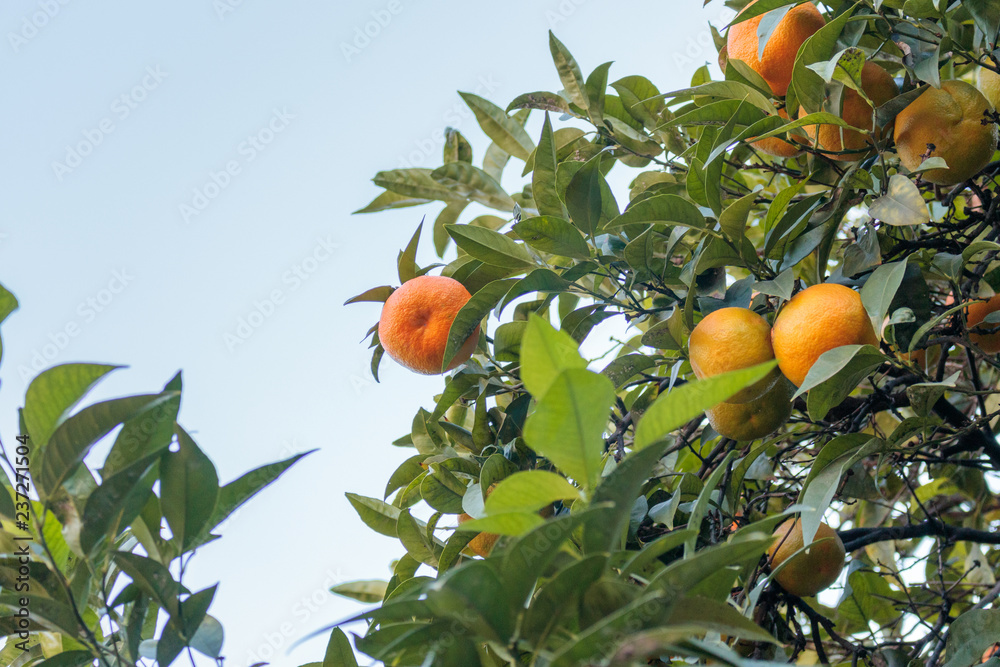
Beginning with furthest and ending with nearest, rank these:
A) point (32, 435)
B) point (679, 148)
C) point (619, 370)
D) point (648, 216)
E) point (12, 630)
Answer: point (679, 148) → point (619, 370) → point (648, 216) → point (12, 630) → point (32, 435)

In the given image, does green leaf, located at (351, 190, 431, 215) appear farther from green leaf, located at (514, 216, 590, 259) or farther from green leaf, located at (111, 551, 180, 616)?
green leaf, located at (111, 551, 180, 616)

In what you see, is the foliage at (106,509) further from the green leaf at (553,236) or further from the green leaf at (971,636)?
the green leaf at (971,636)

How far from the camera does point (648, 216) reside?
1.04 metres

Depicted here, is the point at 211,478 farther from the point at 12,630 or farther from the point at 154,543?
the point at 12,630

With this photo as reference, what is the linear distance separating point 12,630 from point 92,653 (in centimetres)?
10

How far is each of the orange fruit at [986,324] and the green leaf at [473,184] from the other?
0.84 m

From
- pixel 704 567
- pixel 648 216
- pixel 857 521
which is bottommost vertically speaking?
pixel 857 521

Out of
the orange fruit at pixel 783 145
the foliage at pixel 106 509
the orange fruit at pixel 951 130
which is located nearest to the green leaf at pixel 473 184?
the orange fruit at pixel 783 145

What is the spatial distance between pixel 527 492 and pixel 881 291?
1.90 feet

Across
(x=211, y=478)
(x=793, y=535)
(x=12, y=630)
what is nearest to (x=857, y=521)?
(x=793, y=535)

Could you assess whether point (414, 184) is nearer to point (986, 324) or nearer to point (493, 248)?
point (493, 248)

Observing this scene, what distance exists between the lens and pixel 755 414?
1.09 m

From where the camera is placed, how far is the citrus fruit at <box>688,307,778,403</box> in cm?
100

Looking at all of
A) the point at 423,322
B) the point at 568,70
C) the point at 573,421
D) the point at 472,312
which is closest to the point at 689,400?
the point at 573,421
